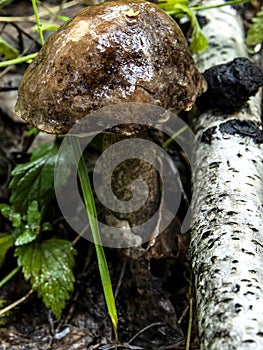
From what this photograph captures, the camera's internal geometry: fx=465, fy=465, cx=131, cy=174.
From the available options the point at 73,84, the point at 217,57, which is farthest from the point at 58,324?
the point at 217,57

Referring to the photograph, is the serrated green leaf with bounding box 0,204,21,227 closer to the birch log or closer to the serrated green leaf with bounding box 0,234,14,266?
the serrated green leaf with bounding box 0,234,14,266

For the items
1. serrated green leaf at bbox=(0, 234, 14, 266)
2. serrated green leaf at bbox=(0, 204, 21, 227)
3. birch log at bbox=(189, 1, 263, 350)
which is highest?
birch log at bbox=(189, 1, 263, 350)

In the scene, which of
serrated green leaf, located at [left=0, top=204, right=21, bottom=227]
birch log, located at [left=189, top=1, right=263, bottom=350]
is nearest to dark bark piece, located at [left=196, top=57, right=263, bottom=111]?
birch log, located at [left=189, top=1, right=263, bottom=350]

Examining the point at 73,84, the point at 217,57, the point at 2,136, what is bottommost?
the point at 2,136

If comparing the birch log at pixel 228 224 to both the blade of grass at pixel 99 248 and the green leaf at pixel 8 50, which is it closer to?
the blade of grass at pixel 99 248

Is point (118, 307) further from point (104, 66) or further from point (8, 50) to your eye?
point (8, 50)

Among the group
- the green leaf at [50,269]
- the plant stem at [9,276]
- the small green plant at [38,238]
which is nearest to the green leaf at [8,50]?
the small green plant at [38,238]

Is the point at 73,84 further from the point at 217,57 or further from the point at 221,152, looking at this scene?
the point at 217,57
